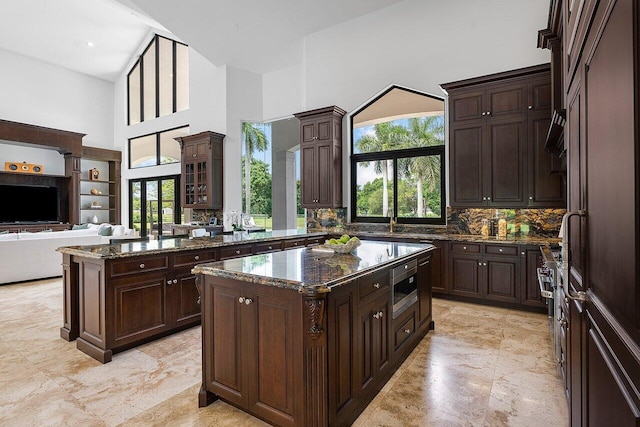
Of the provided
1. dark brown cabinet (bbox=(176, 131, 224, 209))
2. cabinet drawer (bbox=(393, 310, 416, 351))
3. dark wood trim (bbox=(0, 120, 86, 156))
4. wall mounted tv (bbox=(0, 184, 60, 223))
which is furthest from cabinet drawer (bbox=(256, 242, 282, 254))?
wall mounted tv (bbox=(0, 184, 60, 223))

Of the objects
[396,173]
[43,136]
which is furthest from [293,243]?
[43,136]

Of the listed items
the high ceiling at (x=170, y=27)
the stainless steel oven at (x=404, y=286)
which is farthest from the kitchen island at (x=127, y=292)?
the high ceiling at (x=170, y=27)

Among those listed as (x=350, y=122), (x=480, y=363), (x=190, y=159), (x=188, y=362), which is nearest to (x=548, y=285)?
(x=480, y=363)

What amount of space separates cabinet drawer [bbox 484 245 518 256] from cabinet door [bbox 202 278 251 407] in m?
3.63

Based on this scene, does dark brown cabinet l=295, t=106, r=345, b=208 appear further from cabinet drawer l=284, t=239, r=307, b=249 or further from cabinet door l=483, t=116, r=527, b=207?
cabinet door l=483, t=116, r=527, b=207

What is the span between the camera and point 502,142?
15.3ft

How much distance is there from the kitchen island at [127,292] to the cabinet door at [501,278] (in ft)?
11.5

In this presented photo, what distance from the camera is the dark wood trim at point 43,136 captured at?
883 cm

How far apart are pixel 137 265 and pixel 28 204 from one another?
9.18 metres

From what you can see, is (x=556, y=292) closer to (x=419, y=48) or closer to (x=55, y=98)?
(x=419, y=48)

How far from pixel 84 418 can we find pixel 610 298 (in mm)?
2911

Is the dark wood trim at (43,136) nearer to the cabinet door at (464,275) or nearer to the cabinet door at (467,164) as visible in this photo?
the cabinet door at (467,164)

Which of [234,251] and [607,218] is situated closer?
[607,218]

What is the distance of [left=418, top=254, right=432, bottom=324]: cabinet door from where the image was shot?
11.0ft
